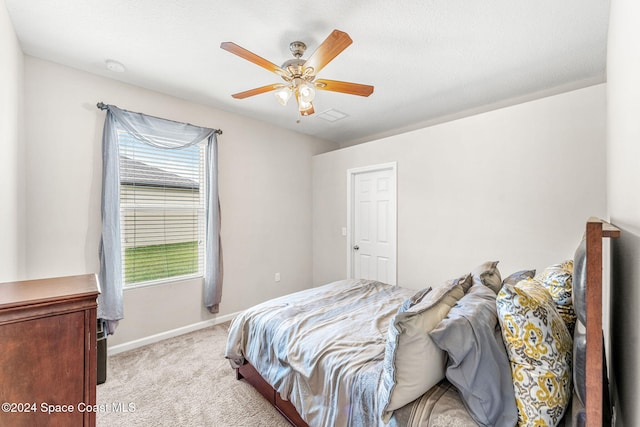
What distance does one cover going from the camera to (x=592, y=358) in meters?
0.81

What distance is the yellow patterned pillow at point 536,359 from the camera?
101 cm

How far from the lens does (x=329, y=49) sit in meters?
1.75

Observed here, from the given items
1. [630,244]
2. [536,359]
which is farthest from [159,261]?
[630,244]

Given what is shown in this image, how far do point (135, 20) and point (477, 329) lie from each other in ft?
8.85

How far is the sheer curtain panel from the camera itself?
8.51 feet

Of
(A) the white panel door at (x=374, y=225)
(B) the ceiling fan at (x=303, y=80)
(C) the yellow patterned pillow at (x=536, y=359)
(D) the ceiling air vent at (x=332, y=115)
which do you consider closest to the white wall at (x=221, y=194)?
(D) the ceiling air vent at (x=332, y=115)

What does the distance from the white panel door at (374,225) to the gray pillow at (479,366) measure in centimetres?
242

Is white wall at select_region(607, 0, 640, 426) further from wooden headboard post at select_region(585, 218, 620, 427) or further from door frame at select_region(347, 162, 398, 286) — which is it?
door frame at select_region(347, 162, 398, 286)

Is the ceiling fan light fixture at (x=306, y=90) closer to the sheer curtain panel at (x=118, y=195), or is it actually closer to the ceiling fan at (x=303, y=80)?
the ceiling fan at (x=303, y=80)

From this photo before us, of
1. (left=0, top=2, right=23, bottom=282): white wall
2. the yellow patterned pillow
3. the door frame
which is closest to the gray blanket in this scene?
the yellow patterned pillow

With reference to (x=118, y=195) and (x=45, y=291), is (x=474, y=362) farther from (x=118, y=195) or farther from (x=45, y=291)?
(x=118, y=195)

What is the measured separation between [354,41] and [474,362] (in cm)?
218

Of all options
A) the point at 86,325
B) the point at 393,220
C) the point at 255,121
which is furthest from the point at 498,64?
the point at 86,325

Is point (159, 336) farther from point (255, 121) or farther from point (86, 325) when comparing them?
point (255, 121)
